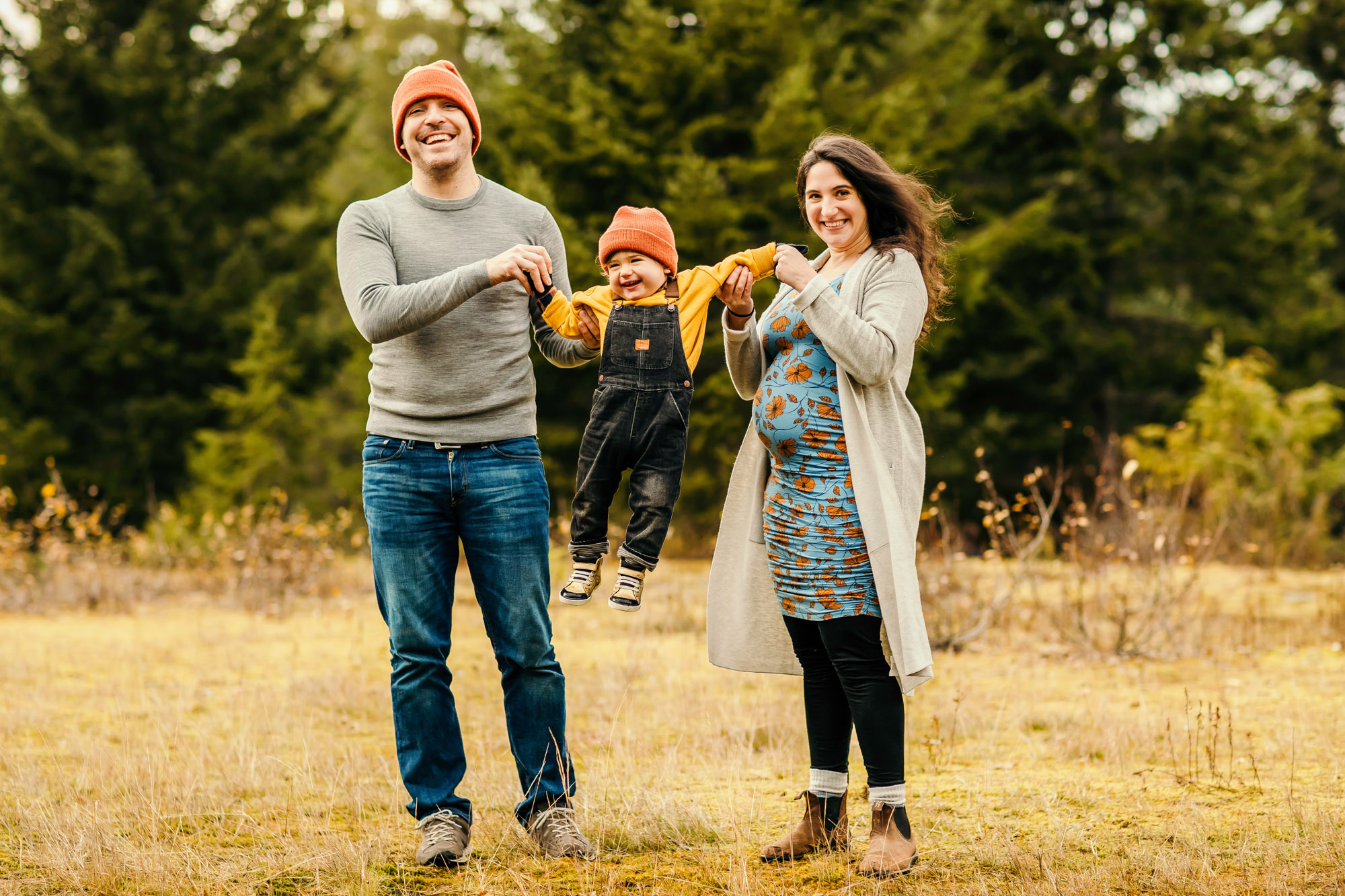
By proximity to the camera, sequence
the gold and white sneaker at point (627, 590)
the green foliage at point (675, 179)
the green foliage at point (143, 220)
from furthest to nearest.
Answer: the green foliage at point (143, 220) → the green foliage at point (675, 179) → the gold and white sneaker at point (627, 590)

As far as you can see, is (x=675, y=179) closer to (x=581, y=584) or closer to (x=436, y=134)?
(x=436, y=134)

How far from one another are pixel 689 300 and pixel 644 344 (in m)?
0.19

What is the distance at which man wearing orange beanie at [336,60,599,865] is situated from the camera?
332cm

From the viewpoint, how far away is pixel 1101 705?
18.3 ft

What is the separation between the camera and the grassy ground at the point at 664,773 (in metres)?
3.39

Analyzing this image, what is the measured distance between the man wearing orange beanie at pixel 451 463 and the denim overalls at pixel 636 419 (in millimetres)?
186

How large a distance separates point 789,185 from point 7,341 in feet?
37.0

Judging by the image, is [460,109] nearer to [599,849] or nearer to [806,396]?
[806,396]

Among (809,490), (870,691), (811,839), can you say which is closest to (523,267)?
(809,490)

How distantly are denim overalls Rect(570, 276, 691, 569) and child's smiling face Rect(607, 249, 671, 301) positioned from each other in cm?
4

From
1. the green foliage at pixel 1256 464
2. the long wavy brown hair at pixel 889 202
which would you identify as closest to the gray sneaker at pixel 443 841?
the long wavy brown hair at pixel 889 202

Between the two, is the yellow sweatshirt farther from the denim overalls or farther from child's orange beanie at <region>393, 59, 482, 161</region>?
child's orange beanie at <region>393, 59, 482, 161</region>

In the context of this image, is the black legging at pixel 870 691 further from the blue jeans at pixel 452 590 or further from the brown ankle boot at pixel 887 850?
the blue jeans at pixel 452 590

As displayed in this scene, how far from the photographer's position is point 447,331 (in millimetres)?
3320
